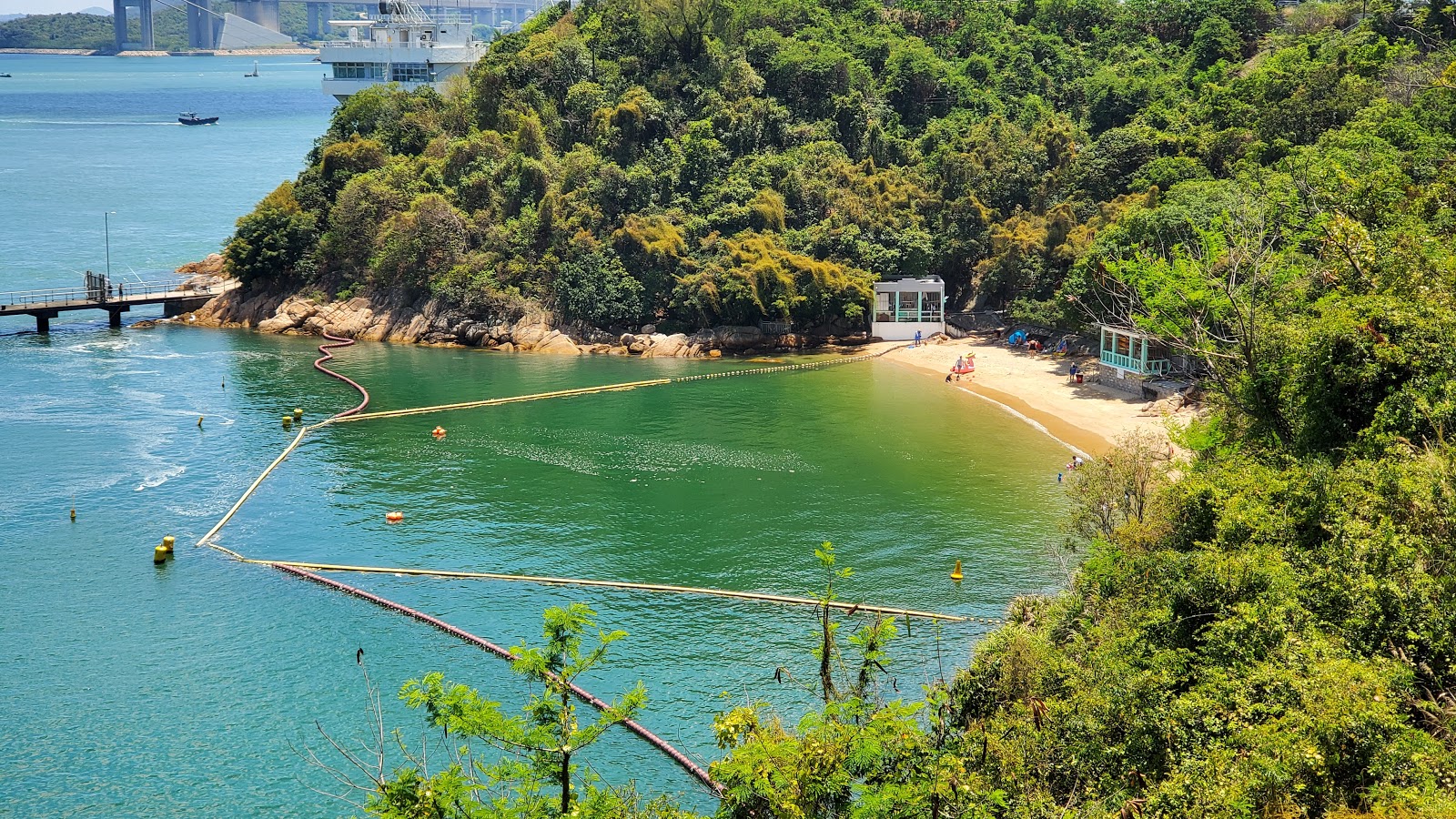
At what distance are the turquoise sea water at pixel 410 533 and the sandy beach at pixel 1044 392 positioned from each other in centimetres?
182

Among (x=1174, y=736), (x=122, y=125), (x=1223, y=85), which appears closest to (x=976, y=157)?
(x=1223, y=85)

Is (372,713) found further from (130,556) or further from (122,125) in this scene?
(122,125)

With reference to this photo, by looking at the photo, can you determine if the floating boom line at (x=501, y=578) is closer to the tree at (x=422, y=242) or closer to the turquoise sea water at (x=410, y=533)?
the turquoise sea water at (x=410, y=533)

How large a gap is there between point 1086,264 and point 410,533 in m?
34.2

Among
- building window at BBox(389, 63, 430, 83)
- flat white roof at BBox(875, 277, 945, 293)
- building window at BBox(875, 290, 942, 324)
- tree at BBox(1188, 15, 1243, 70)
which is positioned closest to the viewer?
flat white roof at BBox(875, 277, 945, 293)

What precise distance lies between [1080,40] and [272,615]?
72.1 metres

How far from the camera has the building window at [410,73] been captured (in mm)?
89375

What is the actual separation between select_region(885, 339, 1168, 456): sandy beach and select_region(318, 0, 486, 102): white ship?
145ft

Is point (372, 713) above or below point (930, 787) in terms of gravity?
→ below

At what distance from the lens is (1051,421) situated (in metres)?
51.3

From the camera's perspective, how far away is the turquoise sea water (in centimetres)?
2808

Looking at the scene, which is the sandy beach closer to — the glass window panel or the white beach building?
the white beach building

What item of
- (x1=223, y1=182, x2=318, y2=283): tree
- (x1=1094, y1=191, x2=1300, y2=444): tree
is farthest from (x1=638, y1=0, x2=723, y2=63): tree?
(x1=1094, y1=191, x2=1300, y2=444): tree

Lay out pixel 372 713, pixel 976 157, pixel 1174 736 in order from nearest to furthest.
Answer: pixel 1174 736 → pixel 372 713 → pixel 976 157
